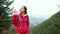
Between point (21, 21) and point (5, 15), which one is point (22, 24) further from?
point (5, 15)

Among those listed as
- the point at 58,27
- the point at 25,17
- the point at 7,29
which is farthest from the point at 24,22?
the point at 7,29

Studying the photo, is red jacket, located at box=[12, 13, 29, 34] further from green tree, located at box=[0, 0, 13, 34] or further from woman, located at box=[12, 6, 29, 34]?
green tree, located at box=[0, 0, 13, 34]

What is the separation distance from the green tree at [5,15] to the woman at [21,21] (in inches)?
600

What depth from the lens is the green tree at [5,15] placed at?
25797 mm

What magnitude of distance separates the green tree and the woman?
50.0ft

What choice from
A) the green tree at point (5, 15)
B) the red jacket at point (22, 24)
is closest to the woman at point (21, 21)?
the red jacket at point (22, 24)

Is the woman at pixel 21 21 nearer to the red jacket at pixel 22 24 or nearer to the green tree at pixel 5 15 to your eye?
the red jacket at pixel 22 24

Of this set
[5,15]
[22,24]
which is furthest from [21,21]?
[5,15]

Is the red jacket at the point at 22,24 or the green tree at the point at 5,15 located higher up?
the red jacket at the point at 22,24

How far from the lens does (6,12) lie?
26953mm

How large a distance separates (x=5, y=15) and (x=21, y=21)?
58.0 ft

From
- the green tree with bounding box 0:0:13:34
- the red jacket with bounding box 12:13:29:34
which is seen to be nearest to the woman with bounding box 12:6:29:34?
the red jacket with bounding box 12:13:29:34

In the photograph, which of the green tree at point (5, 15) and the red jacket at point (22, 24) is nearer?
the red jacket at point (22, 24)

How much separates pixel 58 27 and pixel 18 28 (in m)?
10.6
